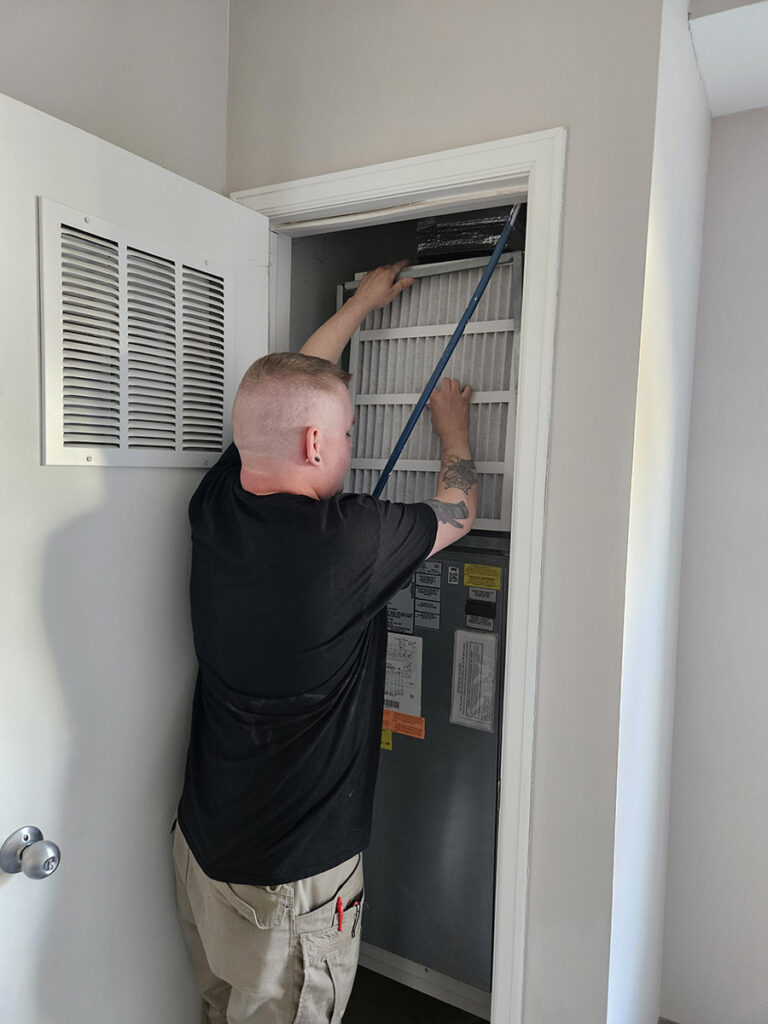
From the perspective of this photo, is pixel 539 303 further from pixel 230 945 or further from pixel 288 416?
pixel 230 945

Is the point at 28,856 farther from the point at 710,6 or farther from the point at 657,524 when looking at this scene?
the point at 710,6

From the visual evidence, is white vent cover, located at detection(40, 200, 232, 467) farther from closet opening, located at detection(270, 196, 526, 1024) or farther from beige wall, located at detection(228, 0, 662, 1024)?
beige wall, located at detection(228, 0, 662, 1024)

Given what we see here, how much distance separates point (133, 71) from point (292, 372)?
69cm

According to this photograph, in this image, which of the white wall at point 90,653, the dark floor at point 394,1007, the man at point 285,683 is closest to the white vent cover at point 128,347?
the white wall at point 90,653

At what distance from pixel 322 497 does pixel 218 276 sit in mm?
504

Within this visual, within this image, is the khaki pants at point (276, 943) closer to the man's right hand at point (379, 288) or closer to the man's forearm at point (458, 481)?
the man's forearm at point (458, 481)

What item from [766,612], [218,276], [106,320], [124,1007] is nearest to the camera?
[106,320]

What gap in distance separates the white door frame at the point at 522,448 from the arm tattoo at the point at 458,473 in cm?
17

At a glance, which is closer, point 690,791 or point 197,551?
point 197,551

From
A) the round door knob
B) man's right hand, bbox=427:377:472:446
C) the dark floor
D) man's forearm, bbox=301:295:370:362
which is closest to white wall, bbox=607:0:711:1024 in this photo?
man's right hand, bbox=427:377:472:446

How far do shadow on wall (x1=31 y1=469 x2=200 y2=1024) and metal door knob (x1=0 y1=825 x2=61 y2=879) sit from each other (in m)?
0.09

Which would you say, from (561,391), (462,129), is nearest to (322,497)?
(561,391)

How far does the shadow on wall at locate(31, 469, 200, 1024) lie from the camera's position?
1.21 metres

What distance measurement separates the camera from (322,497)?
1365 millimetres
